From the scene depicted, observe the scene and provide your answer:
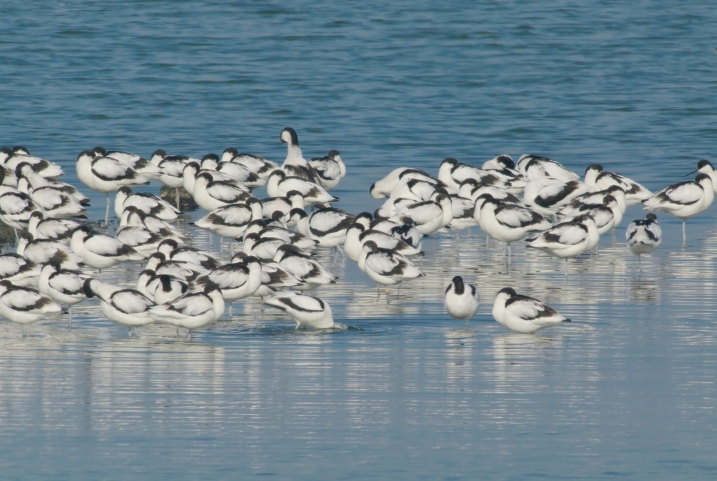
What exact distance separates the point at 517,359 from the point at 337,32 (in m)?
43.7

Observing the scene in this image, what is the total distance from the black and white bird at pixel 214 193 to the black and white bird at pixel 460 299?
8.85 metres

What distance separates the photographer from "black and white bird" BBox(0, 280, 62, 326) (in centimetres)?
1482

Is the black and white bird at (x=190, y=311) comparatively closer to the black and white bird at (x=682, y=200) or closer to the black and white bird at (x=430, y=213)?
the black and white bird at (x=430, y=213)

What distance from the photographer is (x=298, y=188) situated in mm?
24578

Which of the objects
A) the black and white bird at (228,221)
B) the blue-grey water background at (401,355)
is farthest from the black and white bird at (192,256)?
the black and white bird at (228,221)

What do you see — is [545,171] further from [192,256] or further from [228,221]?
[192,256]

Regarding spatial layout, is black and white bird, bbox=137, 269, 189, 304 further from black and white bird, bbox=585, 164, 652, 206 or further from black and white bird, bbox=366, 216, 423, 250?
black and white bird, bbox=585, 164, 652, 206

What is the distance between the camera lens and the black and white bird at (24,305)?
14820mm

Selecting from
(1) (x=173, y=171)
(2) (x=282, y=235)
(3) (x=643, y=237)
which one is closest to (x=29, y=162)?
(1) (x=173, y=171)

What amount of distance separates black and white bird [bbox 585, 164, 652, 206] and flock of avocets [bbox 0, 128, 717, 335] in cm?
3

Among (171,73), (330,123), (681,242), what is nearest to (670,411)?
(681,242)

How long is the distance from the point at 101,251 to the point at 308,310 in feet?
14.8

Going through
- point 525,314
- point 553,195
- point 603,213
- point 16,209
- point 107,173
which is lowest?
point 525,314

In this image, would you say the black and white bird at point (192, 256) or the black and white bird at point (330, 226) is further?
the black and white bird at point (330, 226)
